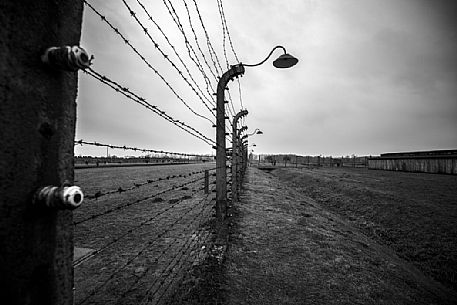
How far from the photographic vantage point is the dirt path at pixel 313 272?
3156 mm

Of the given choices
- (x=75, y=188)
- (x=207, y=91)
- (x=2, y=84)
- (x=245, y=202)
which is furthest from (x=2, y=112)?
(x=245, y=202)

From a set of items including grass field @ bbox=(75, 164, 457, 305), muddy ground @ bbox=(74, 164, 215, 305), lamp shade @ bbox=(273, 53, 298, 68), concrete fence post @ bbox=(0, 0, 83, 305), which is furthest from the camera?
lamp shade @ bbox=(273, 53, 298, 68)

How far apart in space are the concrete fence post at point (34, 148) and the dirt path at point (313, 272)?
2.61 meters

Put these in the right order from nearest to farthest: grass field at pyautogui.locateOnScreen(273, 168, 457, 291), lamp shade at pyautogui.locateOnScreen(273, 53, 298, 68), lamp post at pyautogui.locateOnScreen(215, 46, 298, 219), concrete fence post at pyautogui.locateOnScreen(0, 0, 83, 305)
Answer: concrete fence post at pyautogui.locateOnScreen(0, 0, 83, 305), lamp post at pyautogui.locateOnScreen(215, 46, 298, 219), lamp shade at pyautogui.locateOnScreen(273, 53, 298, 68), grass field at pyautogui.locateOnScreen(273, 168, 457, 291)

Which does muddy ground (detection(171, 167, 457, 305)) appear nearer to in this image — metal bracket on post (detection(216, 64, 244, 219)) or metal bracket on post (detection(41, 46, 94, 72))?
metal bracket on post (detection(216, 64, 244, 219))

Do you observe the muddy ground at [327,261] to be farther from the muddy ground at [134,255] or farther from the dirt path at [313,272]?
the muddy ground at [134,255]

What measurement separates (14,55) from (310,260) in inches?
187

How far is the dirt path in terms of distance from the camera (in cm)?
316

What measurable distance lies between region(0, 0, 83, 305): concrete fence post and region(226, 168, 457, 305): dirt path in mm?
2610

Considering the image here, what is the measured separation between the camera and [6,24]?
0.73 metres

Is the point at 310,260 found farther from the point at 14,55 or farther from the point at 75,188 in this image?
the point at 14,55

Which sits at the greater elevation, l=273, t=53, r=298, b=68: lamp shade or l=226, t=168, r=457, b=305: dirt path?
l=273, t=53, r=298, b=68: lamp shade

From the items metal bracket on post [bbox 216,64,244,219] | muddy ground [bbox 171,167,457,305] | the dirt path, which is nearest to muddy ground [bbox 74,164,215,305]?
muddy ground [bbox 171,167,457,305]

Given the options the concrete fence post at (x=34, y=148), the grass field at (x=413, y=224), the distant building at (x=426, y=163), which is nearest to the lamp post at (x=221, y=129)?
the concrete fence post at (x=34, y=148)
